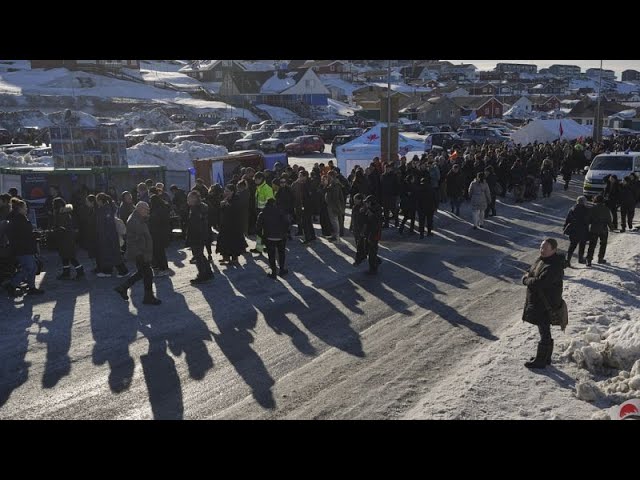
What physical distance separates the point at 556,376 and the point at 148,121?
4933 cm

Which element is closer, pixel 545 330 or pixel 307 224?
pixel 545 330

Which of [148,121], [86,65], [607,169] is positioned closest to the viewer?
[607,169]

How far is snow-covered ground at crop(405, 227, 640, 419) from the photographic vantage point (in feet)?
22.1

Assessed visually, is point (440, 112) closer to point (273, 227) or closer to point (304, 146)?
point (304, 146)

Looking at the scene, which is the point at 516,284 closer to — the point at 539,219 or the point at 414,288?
the point at 414,288

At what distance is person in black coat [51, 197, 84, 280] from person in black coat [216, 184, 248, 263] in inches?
112

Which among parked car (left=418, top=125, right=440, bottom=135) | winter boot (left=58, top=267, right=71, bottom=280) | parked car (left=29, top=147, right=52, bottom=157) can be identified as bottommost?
parked car (left=418, top=125, right=440, bottom=135)

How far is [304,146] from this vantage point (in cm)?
3991

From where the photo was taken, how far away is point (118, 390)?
23.8 ft

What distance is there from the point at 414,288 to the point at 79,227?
756cm

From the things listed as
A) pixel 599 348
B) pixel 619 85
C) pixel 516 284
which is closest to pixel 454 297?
pixel 516 284

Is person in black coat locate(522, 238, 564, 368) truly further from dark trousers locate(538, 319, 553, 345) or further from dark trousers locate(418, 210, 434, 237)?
dark trousers locate(418, 210, 434, 237)

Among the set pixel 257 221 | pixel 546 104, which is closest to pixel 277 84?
pixel 546 104

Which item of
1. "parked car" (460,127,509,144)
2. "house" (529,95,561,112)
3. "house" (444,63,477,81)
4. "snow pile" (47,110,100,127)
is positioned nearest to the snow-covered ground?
"parked car" (460,127,509,144)
